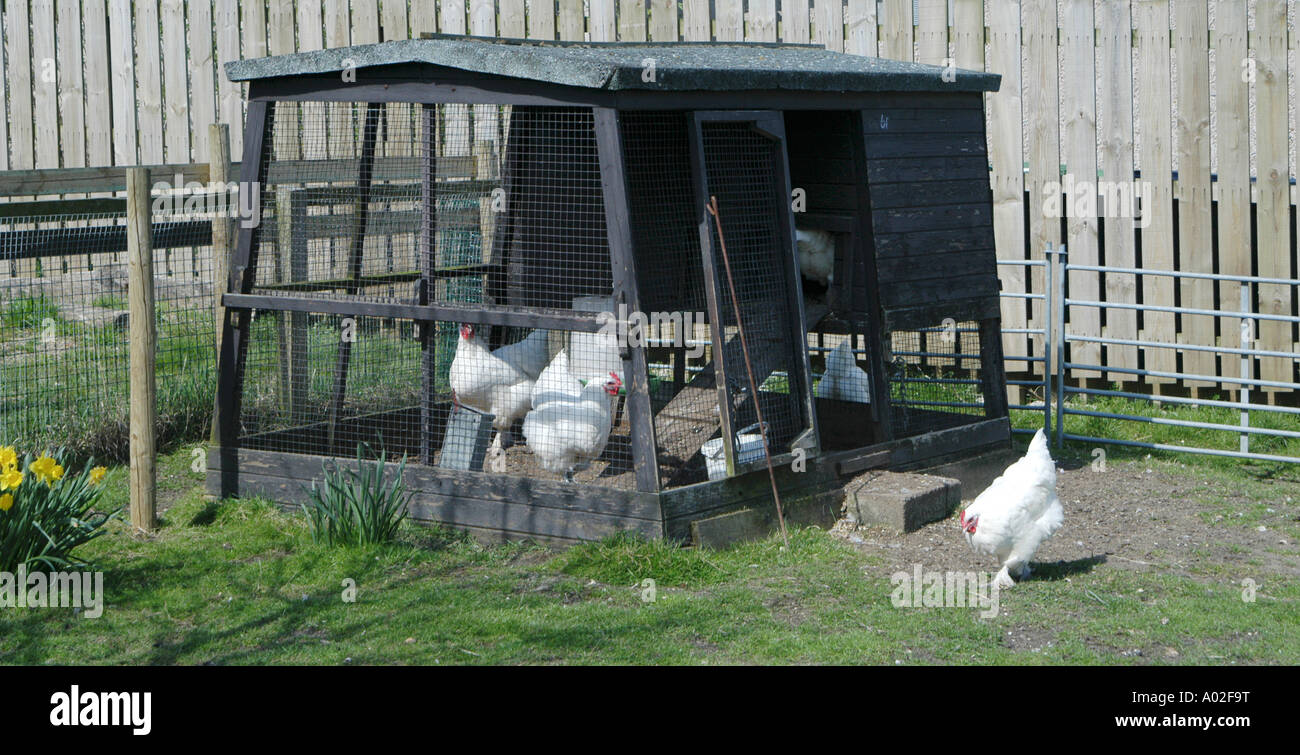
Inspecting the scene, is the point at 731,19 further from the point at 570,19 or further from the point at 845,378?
the point at 845,378

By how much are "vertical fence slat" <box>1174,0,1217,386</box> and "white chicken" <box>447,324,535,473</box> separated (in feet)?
16.9

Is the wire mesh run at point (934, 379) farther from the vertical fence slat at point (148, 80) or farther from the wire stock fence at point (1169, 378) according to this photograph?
the vertical fence slat at point (148, 80)

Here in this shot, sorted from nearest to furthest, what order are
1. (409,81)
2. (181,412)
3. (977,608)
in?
(977,608)
(409,81)
(181,412)

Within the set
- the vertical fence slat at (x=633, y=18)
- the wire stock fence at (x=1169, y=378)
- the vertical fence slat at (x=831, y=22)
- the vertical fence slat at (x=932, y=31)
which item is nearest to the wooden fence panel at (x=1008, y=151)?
the wire stock fence at (x=1169, y=378)

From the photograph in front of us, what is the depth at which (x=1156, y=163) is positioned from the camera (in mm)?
9688

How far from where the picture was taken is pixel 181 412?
8.95 meters

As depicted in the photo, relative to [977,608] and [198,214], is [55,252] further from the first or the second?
[977,608]

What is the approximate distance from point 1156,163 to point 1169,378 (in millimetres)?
1595

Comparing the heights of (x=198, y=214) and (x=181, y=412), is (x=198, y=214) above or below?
above

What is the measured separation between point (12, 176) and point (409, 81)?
2.56 metres

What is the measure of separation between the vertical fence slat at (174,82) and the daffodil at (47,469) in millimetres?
5278

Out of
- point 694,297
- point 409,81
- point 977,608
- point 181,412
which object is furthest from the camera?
point 181,412

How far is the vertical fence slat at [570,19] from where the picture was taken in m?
10.4
